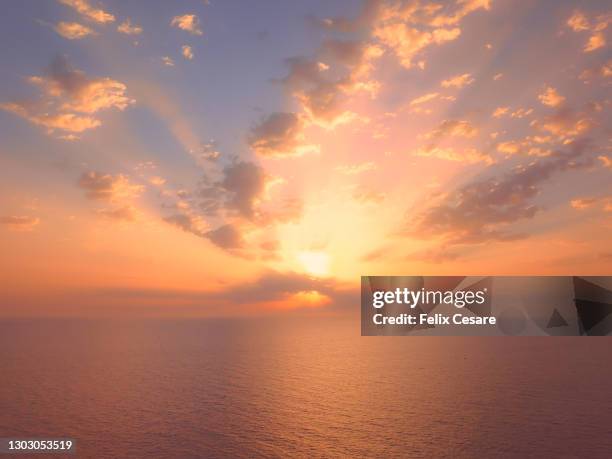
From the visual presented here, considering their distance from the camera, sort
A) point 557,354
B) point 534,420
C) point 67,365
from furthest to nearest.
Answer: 1. point 557,354
2. point 67,365
3. point 534,420

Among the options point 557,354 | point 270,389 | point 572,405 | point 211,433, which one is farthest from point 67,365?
point 557,354

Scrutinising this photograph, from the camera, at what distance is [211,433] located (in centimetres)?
5097

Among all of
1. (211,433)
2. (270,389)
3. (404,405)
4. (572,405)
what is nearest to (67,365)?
(270,389)

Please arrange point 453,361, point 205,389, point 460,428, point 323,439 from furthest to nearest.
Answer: point 453,361
point 205,389
point 460,428
point 323,439

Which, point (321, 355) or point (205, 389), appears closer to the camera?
point (205, 389)

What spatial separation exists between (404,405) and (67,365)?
9114 centimetres

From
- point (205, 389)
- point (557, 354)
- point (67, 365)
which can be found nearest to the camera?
point (205, 389)

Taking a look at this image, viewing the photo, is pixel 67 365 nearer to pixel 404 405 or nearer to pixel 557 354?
pixel 404 405

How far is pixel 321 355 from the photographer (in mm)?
142375

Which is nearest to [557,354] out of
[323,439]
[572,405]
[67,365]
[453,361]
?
[453,361]

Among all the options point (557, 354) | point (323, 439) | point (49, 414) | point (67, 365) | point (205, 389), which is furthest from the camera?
point (557, 354)

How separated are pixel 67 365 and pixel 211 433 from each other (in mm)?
81258

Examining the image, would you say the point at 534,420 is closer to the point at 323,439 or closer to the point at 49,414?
the point at 323,439

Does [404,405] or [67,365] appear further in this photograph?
[67,365]
